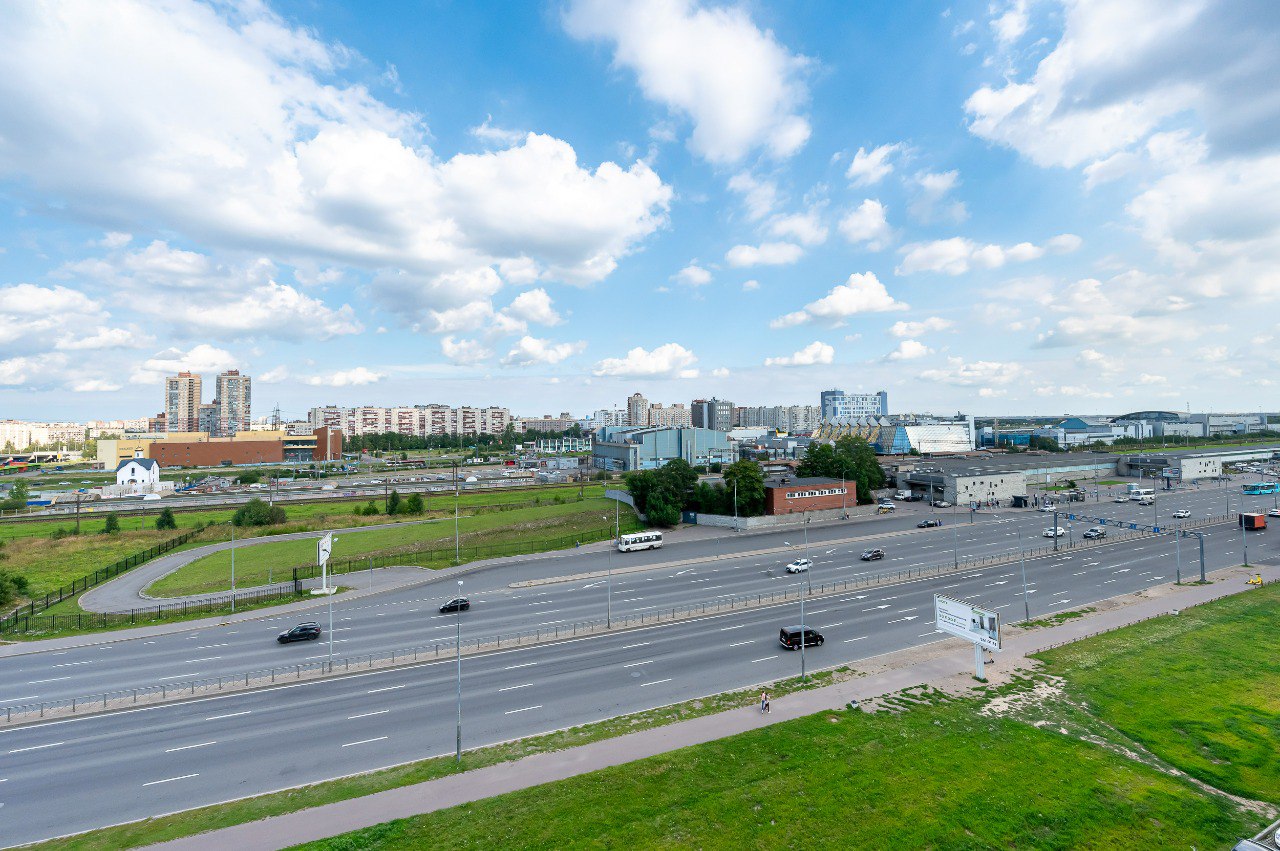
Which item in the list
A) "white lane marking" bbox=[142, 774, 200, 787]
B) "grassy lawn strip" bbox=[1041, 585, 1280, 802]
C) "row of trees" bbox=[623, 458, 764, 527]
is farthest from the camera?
"row of trees" bbox=[623, 458, 764, 527]

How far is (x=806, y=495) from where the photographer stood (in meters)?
72.1

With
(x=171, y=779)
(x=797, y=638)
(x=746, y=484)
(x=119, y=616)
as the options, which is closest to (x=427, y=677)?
(x=171, y=779)

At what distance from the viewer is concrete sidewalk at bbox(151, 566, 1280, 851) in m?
16.4

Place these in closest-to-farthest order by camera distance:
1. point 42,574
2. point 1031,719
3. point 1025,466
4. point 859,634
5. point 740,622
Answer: point 1031,719, point 859,634, point 740,622, point 42,574, point 1025,466

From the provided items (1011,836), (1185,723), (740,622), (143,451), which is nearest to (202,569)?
(740,622)

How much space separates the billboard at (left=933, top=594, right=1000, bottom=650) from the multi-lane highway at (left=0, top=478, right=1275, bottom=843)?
340 centimetres

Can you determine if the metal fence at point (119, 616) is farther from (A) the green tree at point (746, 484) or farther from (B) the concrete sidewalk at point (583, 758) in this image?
(A) the green tree at point (746, 484)

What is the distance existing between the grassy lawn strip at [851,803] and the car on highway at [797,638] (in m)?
8.21

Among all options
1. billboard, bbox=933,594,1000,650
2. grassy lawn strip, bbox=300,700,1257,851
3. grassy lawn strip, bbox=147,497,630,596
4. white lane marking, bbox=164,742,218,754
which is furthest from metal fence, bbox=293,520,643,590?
billboard, bbox=933,594,1000,650

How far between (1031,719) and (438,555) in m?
49.9

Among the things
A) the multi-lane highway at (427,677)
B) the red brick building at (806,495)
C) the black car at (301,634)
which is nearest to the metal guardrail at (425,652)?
the multi-lane highway at (427,677)

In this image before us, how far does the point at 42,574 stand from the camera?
167 feet

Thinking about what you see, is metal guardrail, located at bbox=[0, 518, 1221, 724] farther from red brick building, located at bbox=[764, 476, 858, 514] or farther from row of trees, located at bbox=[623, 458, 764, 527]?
red brick building, located at bbox=[764, 476, 858, 514]

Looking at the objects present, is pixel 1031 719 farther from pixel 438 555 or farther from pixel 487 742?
pixel 438 555
